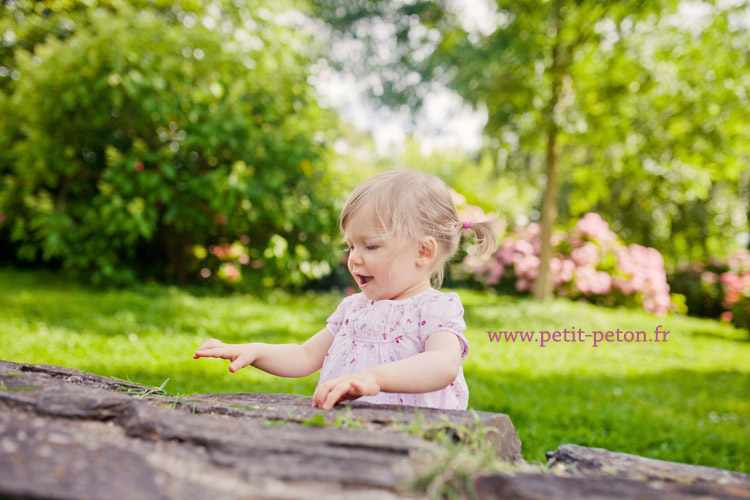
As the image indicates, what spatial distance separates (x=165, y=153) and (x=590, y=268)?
8.57 metres

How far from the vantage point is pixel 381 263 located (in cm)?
195

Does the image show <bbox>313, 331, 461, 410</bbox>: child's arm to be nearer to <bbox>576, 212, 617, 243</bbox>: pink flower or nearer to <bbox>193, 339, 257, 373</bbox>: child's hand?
<bbox>193, 339, 257, 373</bbox>: child's hand

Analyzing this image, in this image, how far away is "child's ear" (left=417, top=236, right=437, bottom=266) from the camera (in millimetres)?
1979

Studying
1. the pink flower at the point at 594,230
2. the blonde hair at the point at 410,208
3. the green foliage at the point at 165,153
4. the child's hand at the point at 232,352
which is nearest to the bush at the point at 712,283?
the pink flower at the point at 594,230

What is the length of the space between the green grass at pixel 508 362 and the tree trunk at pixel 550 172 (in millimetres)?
1789

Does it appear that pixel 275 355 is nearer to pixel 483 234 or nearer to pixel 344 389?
pixel 344 389

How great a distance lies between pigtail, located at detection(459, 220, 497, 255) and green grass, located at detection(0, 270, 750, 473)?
1286mm

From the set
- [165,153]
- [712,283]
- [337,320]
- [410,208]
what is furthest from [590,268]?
[410,208]

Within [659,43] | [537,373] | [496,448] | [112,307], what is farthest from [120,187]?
[659,43]

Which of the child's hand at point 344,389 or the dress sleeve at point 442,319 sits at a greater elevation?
the dress sleeve at point 442,319

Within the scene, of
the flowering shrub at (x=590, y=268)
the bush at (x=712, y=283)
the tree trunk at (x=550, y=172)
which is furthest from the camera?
the bush at (x=712, y=283)

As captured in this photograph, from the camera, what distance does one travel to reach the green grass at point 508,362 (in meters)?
3.60

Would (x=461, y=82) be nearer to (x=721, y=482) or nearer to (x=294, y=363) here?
(x=294, y=363)

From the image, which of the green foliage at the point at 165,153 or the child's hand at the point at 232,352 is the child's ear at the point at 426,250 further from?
the green foliage at the point at 165,153
